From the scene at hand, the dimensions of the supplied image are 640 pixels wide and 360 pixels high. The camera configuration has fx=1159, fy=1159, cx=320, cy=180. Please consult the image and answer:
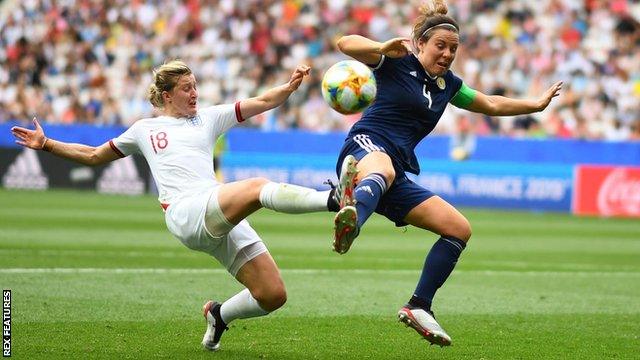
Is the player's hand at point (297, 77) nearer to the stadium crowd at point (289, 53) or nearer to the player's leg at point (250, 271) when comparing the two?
the player's leg at point (250, 271)

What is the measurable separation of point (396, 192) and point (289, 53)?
23278mm

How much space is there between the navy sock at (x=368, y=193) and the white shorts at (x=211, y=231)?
0.89 meters

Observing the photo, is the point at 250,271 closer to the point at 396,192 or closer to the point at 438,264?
the point at 396,192

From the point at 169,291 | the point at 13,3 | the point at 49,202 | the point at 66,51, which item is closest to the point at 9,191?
the point at 49,202

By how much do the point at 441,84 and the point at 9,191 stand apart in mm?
19751

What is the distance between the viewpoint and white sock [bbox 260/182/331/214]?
7500 millimetres

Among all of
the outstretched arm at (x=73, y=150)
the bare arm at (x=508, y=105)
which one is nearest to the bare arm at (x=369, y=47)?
the bare arm at (x=508, y=105)

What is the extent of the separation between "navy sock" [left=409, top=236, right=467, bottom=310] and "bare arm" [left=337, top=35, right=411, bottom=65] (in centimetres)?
140

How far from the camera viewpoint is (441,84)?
8812mm

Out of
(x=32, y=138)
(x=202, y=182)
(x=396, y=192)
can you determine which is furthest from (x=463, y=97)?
(x=32, y=138)

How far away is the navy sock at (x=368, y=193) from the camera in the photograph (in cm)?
765

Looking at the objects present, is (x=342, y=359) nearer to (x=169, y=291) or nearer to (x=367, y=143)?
(x=367, y=143)


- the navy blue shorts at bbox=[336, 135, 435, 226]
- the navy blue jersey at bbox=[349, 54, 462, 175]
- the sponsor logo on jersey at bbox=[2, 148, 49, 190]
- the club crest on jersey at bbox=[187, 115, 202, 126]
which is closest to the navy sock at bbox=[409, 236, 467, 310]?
the navy blue shorts at bbox=[336, 135, 435, 226]

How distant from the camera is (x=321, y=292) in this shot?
11773mm
